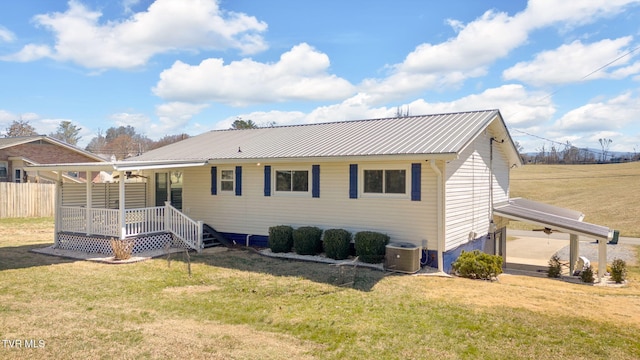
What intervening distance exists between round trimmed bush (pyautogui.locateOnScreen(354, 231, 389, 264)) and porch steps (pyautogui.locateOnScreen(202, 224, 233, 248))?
5101mm

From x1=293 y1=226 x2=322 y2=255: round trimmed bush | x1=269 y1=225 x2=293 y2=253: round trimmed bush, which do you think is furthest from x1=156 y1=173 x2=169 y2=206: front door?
x1=293 y1=226 x2=322 y2=255: round trimmed bush

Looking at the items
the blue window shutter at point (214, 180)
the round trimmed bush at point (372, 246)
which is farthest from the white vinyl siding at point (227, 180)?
the round trimmed bush at point (372, 246)

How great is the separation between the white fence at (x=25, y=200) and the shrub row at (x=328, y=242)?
14.5 m

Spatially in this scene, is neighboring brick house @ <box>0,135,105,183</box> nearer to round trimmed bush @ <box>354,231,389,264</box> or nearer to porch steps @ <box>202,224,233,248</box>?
porch steps @ <box>202,224,233,248</box>

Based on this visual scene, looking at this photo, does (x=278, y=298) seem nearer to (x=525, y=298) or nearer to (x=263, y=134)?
(x=525, y=298)

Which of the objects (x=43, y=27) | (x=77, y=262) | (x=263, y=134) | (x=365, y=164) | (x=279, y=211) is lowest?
(x=77, y=262)

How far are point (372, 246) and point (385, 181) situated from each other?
1.87 m

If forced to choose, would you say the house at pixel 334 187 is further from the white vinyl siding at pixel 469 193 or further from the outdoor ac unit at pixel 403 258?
the outdoor ac unit at pixel 403 258

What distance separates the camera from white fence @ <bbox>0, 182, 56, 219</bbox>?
21078mm

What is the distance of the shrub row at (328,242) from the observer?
10980mm

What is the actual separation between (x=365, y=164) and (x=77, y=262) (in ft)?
28.2

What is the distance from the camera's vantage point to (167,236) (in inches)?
533

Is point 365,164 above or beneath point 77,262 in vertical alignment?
above

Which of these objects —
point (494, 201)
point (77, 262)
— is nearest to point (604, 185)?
point (494, 201)
